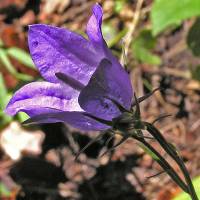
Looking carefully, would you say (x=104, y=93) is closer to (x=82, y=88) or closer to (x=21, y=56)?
(x=82, y=88)

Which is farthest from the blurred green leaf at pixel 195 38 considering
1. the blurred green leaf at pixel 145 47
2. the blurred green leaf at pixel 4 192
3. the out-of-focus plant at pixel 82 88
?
the out-of-focus plant at pixel 82 88

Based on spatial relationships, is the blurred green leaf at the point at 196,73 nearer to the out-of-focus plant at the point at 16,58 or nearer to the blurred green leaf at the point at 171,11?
the blurred green leaf at the point at 171,11

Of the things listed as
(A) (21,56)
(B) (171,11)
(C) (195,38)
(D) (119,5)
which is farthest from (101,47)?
(D) (119,5)

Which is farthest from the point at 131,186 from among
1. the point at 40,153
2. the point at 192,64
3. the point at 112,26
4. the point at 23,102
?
the point at 23,102

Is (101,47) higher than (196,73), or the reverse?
(101,47)

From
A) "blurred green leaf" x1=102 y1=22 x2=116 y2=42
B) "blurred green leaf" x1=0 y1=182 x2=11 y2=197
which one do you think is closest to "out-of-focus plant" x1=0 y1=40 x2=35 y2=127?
"blurred green leaf" x1=0 y1=182 x2=11 y2=197
